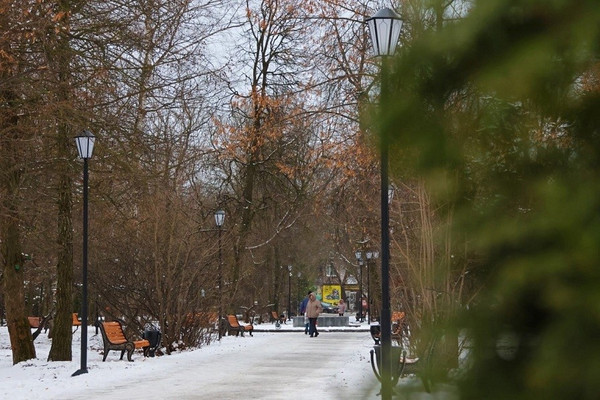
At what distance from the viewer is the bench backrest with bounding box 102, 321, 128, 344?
68.0 ft

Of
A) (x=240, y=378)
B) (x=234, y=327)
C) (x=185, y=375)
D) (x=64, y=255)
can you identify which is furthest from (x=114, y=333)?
(x=234, y=327)

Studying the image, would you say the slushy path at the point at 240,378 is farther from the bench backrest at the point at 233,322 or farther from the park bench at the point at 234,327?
the bench backrest at the point at 233,322

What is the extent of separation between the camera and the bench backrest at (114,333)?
20.7m

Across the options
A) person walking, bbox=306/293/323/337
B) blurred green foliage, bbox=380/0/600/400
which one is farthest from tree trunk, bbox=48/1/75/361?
blurred green foliage, bbox=380/0/600/400

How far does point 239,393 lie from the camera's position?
576 inches

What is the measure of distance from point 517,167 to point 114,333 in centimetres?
2097

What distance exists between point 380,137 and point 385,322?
10009 millimetres

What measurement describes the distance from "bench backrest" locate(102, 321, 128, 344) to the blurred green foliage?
20227 mm

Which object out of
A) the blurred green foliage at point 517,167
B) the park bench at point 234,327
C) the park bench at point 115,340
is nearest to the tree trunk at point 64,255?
the park bench at point 115,340

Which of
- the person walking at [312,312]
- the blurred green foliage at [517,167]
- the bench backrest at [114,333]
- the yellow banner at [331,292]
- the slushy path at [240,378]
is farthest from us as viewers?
the yellow banner at [331,292]

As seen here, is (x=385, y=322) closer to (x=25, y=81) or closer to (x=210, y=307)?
(x=25, y=81)

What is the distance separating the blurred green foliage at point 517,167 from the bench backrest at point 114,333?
20.2m

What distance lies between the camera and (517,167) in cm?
96

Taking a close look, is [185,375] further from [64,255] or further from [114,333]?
[64,255]
